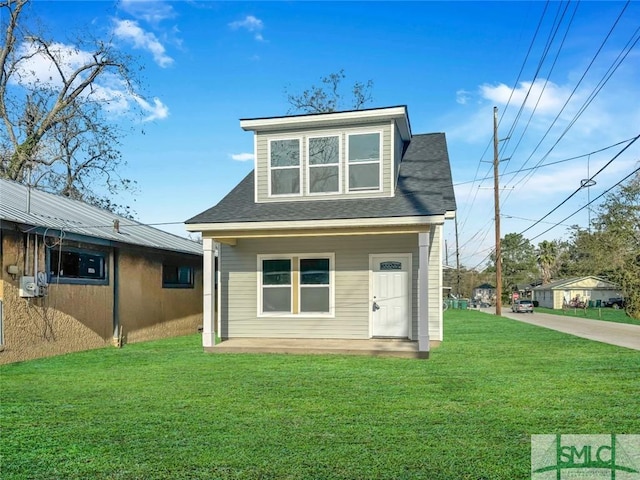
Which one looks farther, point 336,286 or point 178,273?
point 178,273

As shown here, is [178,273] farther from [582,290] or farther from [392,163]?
[582,290]

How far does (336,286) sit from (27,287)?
6.24m

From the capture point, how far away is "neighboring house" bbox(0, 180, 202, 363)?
30.7ft

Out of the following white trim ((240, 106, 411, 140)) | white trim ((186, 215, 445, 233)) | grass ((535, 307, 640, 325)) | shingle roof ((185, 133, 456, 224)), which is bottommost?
grass ((535, 307, 640, 325))

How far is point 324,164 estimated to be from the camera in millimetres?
11844

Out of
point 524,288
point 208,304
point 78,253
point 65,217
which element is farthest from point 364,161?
point 524,288

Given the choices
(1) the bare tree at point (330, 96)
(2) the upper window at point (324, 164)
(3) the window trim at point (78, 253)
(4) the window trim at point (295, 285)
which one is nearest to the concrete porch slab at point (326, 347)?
(4) the window trim at point (295, 285)

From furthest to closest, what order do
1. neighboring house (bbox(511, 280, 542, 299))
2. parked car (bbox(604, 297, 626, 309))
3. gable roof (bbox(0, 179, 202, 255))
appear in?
neighboring house (bbox(511, 280, 542, 299)) < parked car (bbox(604, 297, 626, 309)) < gable roof (bbox(0, 179, 202, 255))

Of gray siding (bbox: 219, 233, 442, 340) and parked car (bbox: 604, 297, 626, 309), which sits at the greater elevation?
gray siding (bbox: 219, 233, 442, 340)

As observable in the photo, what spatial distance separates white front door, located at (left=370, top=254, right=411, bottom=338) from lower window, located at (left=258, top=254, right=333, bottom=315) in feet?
3.41

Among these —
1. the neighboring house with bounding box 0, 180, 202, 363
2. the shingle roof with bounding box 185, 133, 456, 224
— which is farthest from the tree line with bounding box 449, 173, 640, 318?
the neighboring house with bounding box 0, 180, 202, 363

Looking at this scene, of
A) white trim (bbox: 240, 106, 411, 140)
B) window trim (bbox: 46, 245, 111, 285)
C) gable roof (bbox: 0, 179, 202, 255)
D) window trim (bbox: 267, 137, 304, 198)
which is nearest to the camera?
gable roof (bbox: 0, 179, 202, 255)

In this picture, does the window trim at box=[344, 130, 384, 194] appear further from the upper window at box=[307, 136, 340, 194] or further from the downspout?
the downspout

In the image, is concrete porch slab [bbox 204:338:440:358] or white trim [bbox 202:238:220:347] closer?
concrete porch slab [bbox 204:338:440:358]
